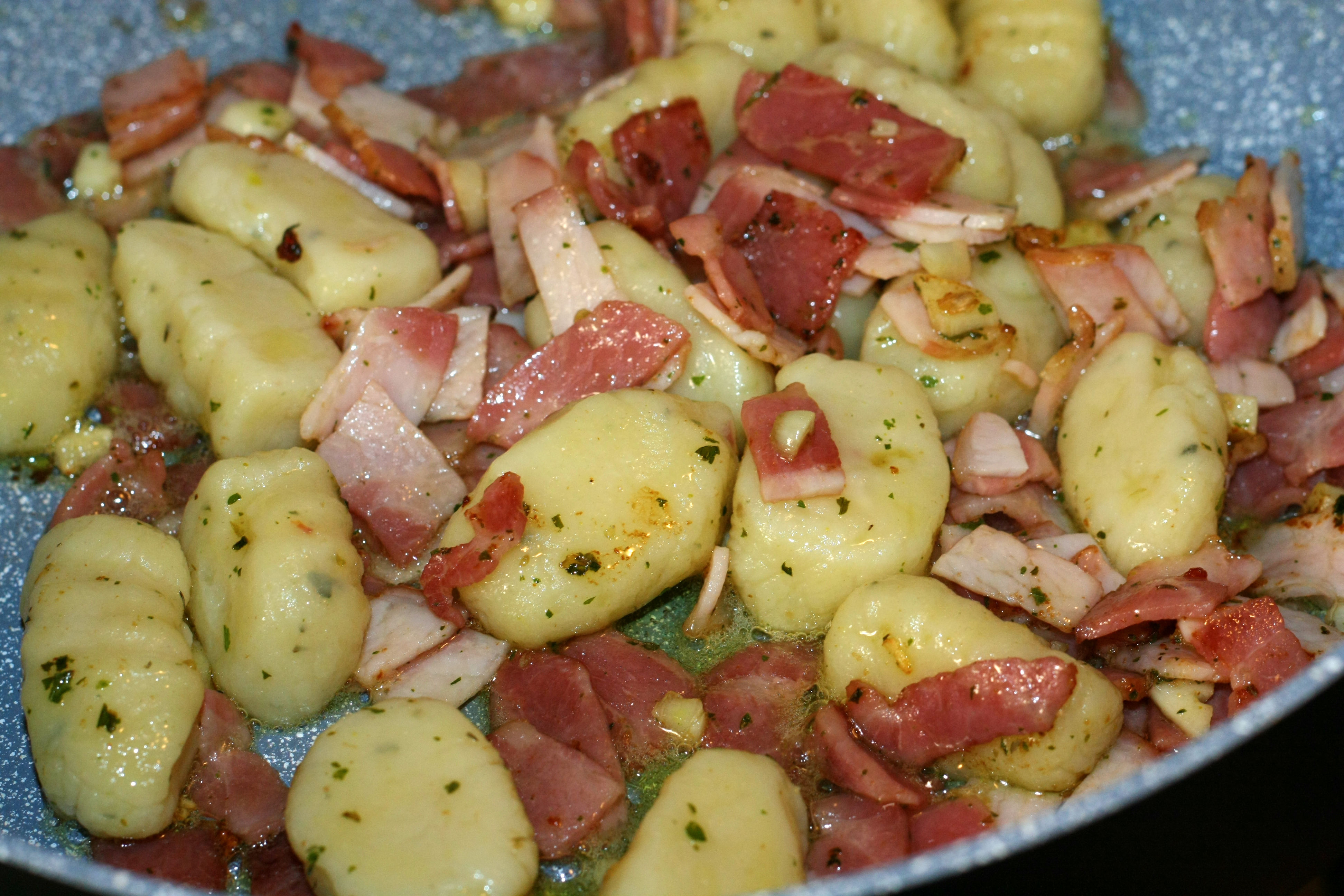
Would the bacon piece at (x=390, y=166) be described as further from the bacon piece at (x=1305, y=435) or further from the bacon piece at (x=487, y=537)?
the bacon piece at (x=1305, y=435)

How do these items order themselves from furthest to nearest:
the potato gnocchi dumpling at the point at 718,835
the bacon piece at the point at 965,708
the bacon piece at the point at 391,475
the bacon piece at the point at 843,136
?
the bacon piece at the point at 843,136
the bacon piece at the point at 391,475
the bacon piece at the point at 965,708
the potato gnocchi dumpling at the point at 718,835

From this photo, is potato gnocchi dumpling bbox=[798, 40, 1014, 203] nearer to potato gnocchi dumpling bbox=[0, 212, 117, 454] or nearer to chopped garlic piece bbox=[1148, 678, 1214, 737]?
chopped garlic piece bbox=[1148, 678, 1214, 737]

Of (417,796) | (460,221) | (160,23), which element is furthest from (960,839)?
(160,23)

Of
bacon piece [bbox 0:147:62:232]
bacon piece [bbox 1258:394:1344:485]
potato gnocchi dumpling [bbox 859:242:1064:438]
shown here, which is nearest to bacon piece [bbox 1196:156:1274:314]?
bacon piece [bbox 1258:394:1344:485]

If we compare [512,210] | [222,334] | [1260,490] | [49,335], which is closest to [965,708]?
[1260,490]

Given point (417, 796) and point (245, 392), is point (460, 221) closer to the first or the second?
point (245, 392)

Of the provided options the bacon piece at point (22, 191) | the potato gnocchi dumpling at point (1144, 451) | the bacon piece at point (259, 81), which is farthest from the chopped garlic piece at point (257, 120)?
the potato gnocchi dumpling at point (1144, 451)
